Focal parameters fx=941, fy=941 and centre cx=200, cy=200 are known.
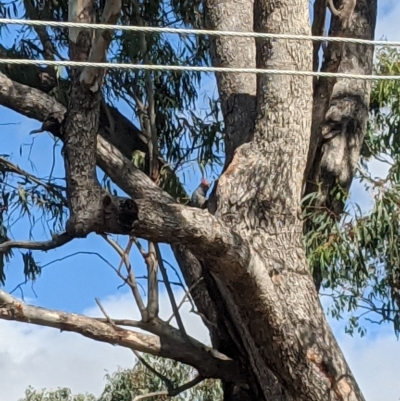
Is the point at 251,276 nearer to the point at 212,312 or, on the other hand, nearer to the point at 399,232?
the point at 212,312

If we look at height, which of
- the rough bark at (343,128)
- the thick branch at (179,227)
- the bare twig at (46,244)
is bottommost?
the thick branch at (179,227)

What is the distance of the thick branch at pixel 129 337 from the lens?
5031 millimetres

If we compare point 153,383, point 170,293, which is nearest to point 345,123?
point 170,293

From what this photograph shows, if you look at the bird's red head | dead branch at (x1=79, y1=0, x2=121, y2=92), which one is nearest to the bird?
the bird's red head

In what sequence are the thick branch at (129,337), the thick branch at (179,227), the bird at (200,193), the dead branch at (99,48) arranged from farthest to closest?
the bird at (200,193) → the thick branch at (129,337) → the dead branch at (99,48) → the thick branch at (179,227)

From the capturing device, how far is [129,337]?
17.5 feet

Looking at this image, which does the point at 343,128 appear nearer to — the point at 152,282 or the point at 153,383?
the point at 152,282

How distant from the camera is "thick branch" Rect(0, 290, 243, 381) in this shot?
5031 millimetres

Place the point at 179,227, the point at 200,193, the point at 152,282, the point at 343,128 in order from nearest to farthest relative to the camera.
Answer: the point at 179,227
the point at 152,282
the point at 343,128
the point at 200,193

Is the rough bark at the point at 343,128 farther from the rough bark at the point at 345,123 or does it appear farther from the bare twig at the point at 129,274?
the bare twig at the point at 129,274

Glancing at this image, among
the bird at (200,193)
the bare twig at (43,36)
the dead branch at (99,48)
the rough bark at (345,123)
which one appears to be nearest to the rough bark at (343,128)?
the rough bark at (345,123)

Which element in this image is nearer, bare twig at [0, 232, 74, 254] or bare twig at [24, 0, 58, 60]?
bare twig at [0, 232, 74, 254]

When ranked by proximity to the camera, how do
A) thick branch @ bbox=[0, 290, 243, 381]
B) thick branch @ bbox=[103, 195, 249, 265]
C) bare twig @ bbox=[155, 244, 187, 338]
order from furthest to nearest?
1. bare twig @ bbox=[155, 244, 187, 338]
2. thick branch @ bbox=[0, 290, 243, 381]
3. thick branch @ bbox=[103, 195, 249, 265]

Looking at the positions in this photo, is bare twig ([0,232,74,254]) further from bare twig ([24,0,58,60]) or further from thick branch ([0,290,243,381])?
bare twig ([24,0,58,60])
